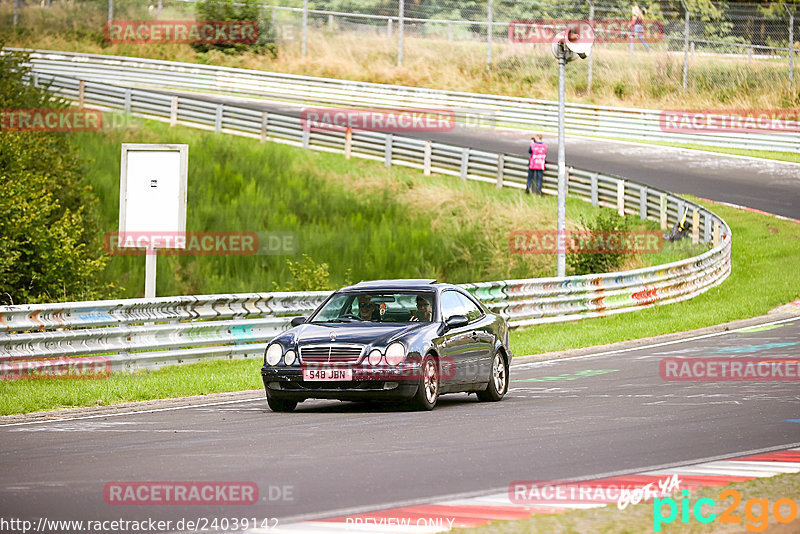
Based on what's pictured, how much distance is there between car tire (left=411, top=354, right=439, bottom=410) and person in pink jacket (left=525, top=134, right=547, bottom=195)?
2518 cm

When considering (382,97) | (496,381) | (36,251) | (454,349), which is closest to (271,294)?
(36,251)

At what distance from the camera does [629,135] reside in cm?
4978

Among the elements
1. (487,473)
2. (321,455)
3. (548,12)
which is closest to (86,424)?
(321,455)

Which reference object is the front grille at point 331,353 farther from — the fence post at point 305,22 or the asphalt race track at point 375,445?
the fence post at point 305,22

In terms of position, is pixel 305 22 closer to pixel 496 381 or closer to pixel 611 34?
pixel 611 34

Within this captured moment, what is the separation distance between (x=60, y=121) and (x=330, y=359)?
2681 centimetres

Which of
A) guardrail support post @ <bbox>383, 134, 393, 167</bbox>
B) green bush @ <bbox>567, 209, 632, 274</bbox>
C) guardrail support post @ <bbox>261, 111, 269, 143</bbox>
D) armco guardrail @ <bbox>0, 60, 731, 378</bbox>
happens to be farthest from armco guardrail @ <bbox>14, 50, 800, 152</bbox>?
green bush @ <bbox>567, 209, 632, 274</bbox>

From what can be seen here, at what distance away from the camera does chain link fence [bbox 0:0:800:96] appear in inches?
1868

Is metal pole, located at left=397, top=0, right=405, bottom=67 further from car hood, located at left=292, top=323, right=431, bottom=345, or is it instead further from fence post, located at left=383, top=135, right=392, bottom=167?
car hood, located at left=292, top=323, right=431, bottom=345

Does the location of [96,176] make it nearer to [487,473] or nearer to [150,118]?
[150,118]

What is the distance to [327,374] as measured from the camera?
13047 millimetres

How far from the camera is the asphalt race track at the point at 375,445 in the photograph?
8016 millimetres

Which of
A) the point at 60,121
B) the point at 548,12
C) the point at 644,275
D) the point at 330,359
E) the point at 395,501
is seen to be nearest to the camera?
the point at 395,501

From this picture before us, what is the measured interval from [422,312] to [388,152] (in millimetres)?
28734
